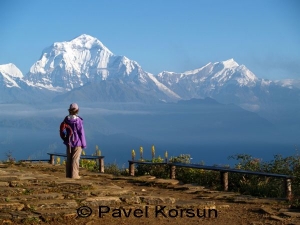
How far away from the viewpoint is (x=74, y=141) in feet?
51.7

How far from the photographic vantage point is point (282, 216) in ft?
34.9

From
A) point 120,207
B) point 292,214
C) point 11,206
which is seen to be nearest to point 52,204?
point 11,206

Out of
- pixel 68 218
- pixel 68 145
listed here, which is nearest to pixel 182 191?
pixel 68 145

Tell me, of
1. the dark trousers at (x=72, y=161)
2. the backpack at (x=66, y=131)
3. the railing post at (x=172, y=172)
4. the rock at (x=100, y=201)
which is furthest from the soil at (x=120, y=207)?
the railing post at (x=172, y=172)

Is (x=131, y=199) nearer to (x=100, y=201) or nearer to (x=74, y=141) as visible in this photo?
(x=100, y=201)

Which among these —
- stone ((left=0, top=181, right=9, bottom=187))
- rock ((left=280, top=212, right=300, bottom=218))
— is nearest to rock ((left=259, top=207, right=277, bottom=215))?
rock ((left=280, top=212, right=300, bottom=218))

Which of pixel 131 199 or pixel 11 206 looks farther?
pixel 131 199

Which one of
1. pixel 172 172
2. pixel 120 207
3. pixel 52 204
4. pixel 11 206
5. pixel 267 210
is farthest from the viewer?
pixel 172 172

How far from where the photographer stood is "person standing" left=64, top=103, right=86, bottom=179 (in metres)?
15.8

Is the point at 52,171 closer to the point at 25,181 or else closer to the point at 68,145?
the point at 68,145

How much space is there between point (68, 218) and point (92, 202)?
0.96m

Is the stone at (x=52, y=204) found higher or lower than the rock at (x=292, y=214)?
higher

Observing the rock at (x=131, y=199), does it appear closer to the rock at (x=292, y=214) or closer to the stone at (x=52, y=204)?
the stone at (x=52, y=204)

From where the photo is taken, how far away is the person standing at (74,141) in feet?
51.7
